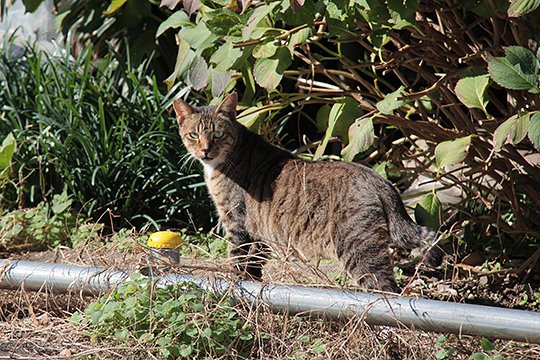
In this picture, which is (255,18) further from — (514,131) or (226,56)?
(514,131)

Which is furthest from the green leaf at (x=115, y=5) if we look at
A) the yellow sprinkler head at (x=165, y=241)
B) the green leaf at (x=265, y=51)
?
the yellow sprinkler head at (x=165, y=241)

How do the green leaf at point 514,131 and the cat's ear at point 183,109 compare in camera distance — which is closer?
the green leaf at point 514,131

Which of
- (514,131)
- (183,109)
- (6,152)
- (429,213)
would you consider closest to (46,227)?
(6,152)

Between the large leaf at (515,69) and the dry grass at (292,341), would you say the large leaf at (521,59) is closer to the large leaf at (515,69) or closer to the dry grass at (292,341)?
the large leaf at (515,69)

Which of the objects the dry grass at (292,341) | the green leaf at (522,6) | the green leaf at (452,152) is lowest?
the dry grass at (292,341)

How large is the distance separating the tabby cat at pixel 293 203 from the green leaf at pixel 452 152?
34cm

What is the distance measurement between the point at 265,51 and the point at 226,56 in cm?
21

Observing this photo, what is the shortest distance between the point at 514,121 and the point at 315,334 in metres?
1.14

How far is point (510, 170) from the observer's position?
4.06 meters

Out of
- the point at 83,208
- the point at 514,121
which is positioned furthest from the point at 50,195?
the point at 514,121

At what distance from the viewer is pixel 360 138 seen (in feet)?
12.6

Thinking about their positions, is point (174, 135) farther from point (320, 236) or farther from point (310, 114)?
point (320, 236)

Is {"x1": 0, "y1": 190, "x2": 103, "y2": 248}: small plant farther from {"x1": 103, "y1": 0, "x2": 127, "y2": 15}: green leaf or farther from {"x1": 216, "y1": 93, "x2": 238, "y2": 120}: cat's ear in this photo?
{"x1": 103, "y1": 0, "x2": 127, "y2": 15}: green leaf

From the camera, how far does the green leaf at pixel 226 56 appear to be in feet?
12.9
